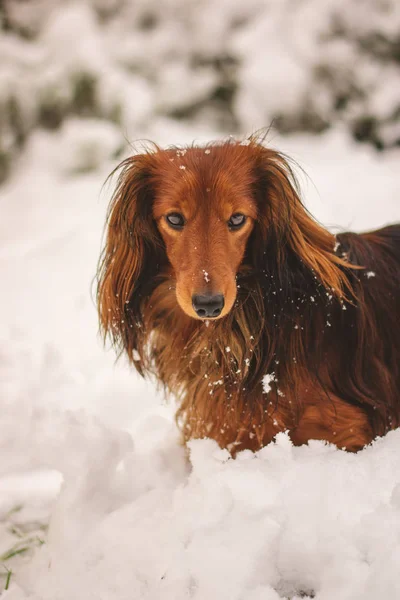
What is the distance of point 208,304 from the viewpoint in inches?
66.3

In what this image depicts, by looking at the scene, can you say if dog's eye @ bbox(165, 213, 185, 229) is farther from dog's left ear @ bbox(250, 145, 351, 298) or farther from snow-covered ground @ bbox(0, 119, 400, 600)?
snow-covered ground @ bbox(0, 119, 400, 600)

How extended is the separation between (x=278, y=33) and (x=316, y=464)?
5029 mm

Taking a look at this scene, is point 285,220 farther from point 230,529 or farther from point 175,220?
point 230,529

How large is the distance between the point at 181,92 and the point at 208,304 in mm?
4664

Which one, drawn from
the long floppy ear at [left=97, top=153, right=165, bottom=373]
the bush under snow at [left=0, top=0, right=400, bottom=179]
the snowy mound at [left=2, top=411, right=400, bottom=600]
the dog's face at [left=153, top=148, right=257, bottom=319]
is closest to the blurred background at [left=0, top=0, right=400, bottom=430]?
the bush under snow at [left=0, top=0, right=400, bottom=179]

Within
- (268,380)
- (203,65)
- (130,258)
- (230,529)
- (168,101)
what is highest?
(203,65)

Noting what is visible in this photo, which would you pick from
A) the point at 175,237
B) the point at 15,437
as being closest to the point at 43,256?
the point at 15,437

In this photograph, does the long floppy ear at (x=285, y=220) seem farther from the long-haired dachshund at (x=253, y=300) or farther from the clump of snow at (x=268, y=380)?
the clump of snow at (x=268, y=380)

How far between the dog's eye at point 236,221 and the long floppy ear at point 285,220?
0.34 feet

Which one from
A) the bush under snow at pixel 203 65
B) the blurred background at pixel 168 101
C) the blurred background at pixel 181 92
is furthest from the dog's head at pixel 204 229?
the bush under snow at pixel 203 65

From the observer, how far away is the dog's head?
5.79ft

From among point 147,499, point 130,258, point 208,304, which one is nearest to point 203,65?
point 130,258

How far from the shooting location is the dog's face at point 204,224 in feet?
5.63

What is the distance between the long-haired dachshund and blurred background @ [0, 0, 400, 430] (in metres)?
2.31
